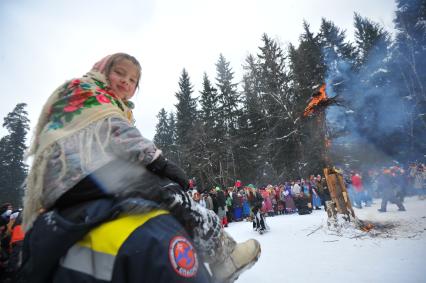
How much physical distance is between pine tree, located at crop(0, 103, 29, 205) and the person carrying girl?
33.9 metres

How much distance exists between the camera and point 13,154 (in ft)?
103

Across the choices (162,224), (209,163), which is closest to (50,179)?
(162,224)

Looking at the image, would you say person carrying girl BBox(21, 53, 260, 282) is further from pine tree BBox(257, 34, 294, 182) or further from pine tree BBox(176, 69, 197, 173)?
pine tree BBox(176, 69, 197, 173)

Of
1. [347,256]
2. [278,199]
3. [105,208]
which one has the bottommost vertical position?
[278,199]

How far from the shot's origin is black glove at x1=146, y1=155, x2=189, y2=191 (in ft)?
3.59

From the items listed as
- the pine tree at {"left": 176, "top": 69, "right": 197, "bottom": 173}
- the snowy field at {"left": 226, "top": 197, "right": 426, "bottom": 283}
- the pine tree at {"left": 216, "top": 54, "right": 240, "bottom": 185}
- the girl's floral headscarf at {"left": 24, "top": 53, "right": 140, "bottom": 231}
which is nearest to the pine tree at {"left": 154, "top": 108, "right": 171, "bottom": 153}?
the pine tree at {"left": 176, "top": 69, "right": 197, "bottom": 173}

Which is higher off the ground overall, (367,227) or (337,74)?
(337,74)

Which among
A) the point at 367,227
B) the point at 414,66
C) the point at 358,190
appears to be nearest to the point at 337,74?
the point at 414,66

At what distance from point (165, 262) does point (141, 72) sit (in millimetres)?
1195

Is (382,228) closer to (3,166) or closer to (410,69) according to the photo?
(410,69)

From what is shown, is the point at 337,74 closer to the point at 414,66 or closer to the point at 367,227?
the point at 414,66

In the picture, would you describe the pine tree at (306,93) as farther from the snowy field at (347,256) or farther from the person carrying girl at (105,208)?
the person carrying girl at (105,208)

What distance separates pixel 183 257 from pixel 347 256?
5374mm

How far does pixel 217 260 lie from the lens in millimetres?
1211
